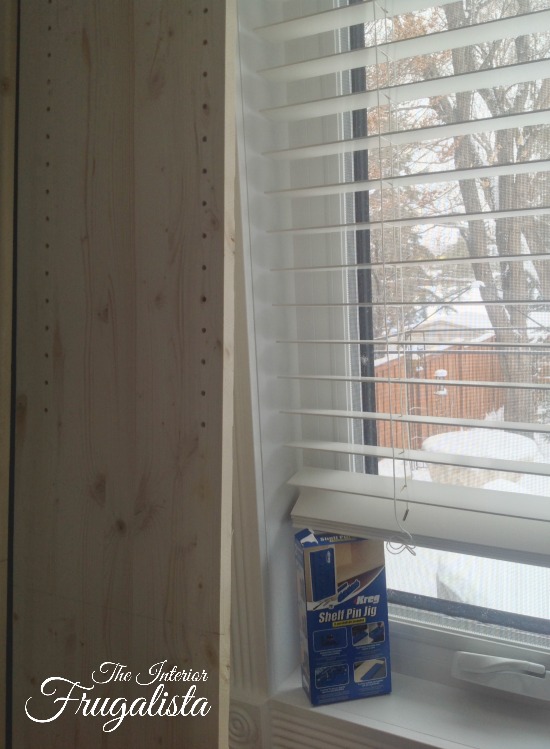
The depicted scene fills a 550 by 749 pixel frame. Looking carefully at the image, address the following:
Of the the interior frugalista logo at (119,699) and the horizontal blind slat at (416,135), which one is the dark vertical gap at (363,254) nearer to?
the horizontal blind slat at (416,135)

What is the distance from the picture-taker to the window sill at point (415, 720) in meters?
1.03

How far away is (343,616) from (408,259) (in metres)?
0.56

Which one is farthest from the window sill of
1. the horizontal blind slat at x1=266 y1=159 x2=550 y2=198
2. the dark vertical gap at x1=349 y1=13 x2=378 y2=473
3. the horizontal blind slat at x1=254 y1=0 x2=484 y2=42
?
the horizontal blind slat at x1=254 y1=0 x2=484 y2=42

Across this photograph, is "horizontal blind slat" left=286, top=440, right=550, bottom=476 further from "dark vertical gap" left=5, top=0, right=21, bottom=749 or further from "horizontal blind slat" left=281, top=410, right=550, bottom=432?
"dark vertical gap" left=5, top=0, right=21, bottom=749

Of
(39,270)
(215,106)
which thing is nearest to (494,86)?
(215,106)

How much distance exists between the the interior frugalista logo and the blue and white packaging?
0.27m

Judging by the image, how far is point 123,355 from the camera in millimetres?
966

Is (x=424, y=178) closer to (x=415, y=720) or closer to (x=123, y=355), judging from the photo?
(x=123, y=355)

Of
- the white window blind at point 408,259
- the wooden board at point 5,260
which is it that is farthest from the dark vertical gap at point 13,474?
the white window blind at point 408,259

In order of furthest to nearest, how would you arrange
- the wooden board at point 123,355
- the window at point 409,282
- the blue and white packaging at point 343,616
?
the blue and white packaging at point 343,616
the window at point 409,282
the wooden board at point 123,355

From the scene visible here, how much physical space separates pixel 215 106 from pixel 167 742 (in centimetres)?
79

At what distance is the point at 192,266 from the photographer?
2.94ft

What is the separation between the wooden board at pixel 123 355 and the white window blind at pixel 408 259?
217 millimetres

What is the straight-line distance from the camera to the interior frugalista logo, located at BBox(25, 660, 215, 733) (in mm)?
890
